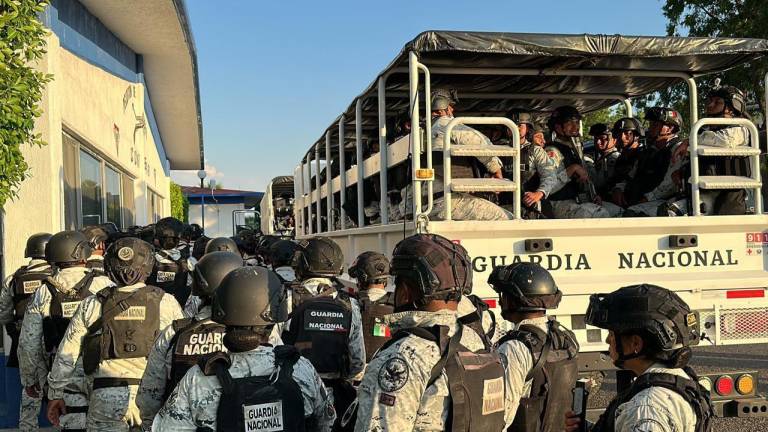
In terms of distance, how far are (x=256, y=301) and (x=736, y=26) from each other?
13.6 meters

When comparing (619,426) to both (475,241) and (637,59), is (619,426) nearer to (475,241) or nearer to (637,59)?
(475,241)

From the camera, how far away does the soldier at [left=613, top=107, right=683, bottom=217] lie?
20.2 ft

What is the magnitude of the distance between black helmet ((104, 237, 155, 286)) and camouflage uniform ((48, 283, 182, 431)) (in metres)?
0.06

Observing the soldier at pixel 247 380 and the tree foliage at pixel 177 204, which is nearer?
the soldier at pixel 247 380

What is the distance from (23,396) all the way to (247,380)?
452 cm

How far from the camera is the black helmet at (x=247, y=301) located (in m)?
2.54

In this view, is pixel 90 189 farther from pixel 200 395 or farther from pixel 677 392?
pixel 677 392

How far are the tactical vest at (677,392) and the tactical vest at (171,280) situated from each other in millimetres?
5003

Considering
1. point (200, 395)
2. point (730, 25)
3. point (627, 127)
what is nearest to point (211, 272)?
point (200, 395)

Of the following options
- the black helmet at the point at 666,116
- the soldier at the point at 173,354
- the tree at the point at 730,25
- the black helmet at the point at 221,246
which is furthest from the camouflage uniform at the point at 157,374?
the tree at the point at 730,25

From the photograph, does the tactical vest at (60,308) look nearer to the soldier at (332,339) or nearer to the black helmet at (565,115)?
the soldier at (332,339)

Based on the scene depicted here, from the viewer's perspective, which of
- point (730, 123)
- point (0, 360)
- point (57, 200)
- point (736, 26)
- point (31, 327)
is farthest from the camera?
point (736, 26)

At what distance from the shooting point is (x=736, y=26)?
13.6 metres

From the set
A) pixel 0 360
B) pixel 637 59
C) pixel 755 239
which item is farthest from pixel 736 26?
pixel 0 360
